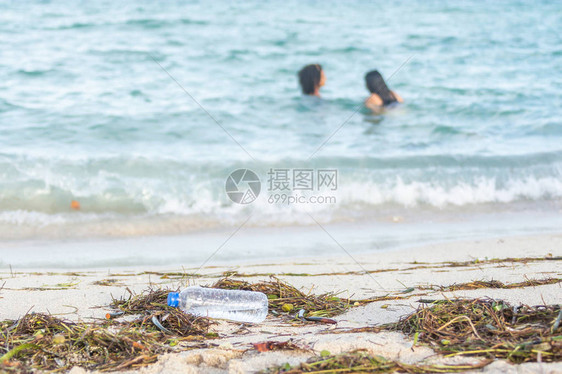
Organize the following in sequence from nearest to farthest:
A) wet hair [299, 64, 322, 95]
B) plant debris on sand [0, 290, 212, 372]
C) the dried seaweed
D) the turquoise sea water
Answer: plant debris on sand [0, 290, 212, 372], the dried seaweed, the turquoise sea water, wet hair [299, 64, 322, 95]

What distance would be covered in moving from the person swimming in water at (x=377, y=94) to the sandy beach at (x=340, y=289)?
14.3ft

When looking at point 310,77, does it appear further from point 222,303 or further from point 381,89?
point 222,303

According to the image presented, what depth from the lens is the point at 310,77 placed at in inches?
316

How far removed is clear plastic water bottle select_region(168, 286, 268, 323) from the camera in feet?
6.92

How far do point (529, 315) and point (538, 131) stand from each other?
5.92m

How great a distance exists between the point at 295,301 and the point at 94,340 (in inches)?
33.0

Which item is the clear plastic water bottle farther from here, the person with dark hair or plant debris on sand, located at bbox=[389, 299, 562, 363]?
the person with dark hair

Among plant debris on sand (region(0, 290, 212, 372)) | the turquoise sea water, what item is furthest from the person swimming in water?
plant debris on sand (region(0, 290, 212, 372))

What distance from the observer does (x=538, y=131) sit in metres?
7.07

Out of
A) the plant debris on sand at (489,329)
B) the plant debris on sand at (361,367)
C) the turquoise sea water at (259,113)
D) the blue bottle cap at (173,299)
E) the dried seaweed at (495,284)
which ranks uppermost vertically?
the turquoise sea water at (259,113)

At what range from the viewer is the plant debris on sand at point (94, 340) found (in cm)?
165

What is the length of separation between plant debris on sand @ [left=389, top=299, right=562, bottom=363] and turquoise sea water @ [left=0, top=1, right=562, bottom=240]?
8.39 feet

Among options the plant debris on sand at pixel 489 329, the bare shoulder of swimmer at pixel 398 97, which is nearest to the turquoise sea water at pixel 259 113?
the bare shoulder of swimmer at pixel 398 97

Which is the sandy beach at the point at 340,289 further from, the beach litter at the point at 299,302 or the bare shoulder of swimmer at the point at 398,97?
the bare shoulder of swimmer at the point at 398,97
